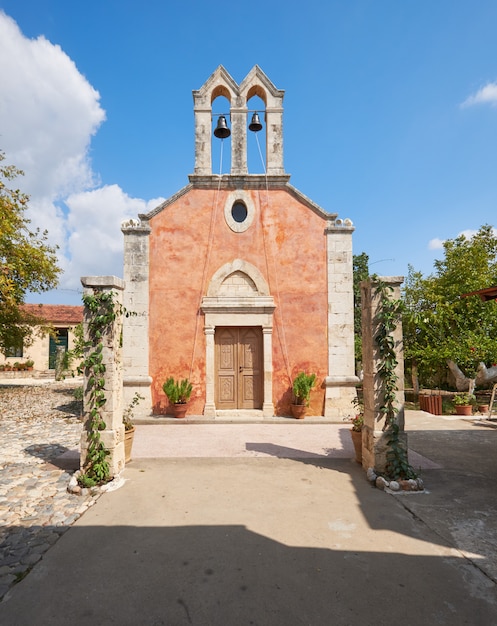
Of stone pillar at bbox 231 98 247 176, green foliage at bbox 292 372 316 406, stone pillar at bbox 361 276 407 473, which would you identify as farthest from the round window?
stone pillar at bbox 361 276 407 473

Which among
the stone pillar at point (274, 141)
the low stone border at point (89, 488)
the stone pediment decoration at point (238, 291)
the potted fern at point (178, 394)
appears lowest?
the low stone border at point (89, 488)

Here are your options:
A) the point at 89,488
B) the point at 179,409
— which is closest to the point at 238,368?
the point at 179,409

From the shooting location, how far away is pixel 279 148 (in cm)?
959

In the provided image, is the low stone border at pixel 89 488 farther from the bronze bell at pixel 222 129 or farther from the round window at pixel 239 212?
the bronze bell at pixel 222 129

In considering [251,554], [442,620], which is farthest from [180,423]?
[442,620]

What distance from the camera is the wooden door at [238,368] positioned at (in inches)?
372

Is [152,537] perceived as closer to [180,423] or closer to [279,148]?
[180,423]

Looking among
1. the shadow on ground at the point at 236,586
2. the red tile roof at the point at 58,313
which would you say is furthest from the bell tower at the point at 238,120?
the red tile roof at the point at 58,313

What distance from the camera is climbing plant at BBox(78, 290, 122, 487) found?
480cm

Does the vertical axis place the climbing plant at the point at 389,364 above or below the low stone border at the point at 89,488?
above

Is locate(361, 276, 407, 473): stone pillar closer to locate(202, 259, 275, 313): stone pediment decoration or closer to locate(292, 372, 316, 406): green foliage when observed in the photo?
locate(292, 372, 316, 406): green foliage

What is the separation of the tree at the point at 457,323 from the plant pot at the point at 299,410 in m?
4.56

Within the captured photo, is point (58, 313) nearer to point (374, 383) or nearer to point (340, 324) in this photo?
point (340, 324)

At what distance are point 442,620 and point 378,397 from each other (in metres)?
2.86
